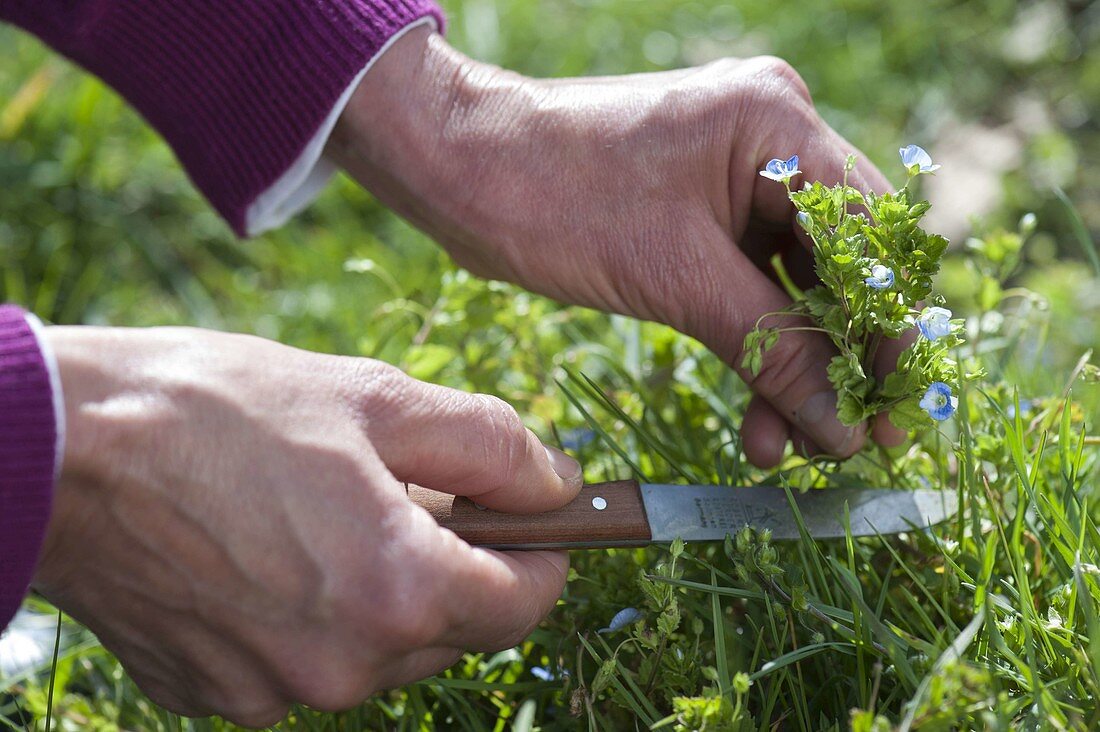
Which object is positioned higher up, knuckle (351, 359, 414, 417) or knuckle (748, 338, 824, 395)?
knuckle (351, 359, 414, 417)

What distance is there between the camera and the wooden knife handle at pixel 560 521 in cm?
130

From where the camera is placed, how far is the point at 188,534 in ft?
3.56

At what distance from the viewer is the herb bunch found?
4.11 ft

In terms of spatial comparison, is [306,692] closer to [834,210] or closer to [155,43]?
[834,210]

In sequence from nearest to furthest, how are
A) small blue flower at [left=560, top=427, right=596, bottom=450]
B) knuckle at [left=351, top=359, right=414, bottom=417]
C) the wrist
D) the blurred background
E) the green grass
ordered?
1. knuckle at [left=351, top=359, right=414, bottom=417]
2. the green grass
3. the wrist
4. small blue flower at [left=560, top=427, right=596, bottom=450]
5. the blurred background

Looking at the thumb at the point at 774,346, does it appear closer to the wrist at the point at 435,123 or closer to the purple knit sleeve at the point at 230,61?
the wrist at the point at 435,123

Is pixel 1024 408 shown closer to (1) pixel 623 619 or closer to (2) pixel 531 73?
(1) pixel 623 619

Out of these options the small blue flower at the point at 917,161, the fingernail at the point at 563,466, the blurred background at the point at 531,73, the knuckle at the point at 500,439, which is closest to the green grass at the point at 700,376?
the blurred background at the point at 531,73

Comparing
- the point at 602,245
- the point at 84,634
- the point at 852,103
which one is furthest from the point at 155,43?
the point at 852,103

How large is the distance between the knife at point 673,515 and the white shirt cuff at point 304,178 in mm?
701

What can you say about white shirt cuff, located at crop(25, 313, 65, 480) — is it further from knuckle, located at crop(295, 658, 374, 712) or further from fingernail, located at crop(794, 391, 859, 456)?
fingernail, located at crop(794, 391, 859, 456)

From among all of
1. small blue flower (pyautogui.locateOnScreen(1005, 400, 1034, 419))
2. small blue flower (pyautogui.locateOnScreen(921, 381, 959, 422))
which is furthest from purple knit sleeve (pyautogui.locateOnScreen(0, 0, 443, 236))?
small blue flower (pyautogui.locateOnScreen(1005, 400, 1034, 419))

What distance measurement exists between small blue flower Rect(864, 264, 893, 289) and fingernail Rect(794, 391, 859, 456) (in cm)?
30

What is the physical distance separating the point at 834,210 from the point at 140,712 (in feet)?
4.18
